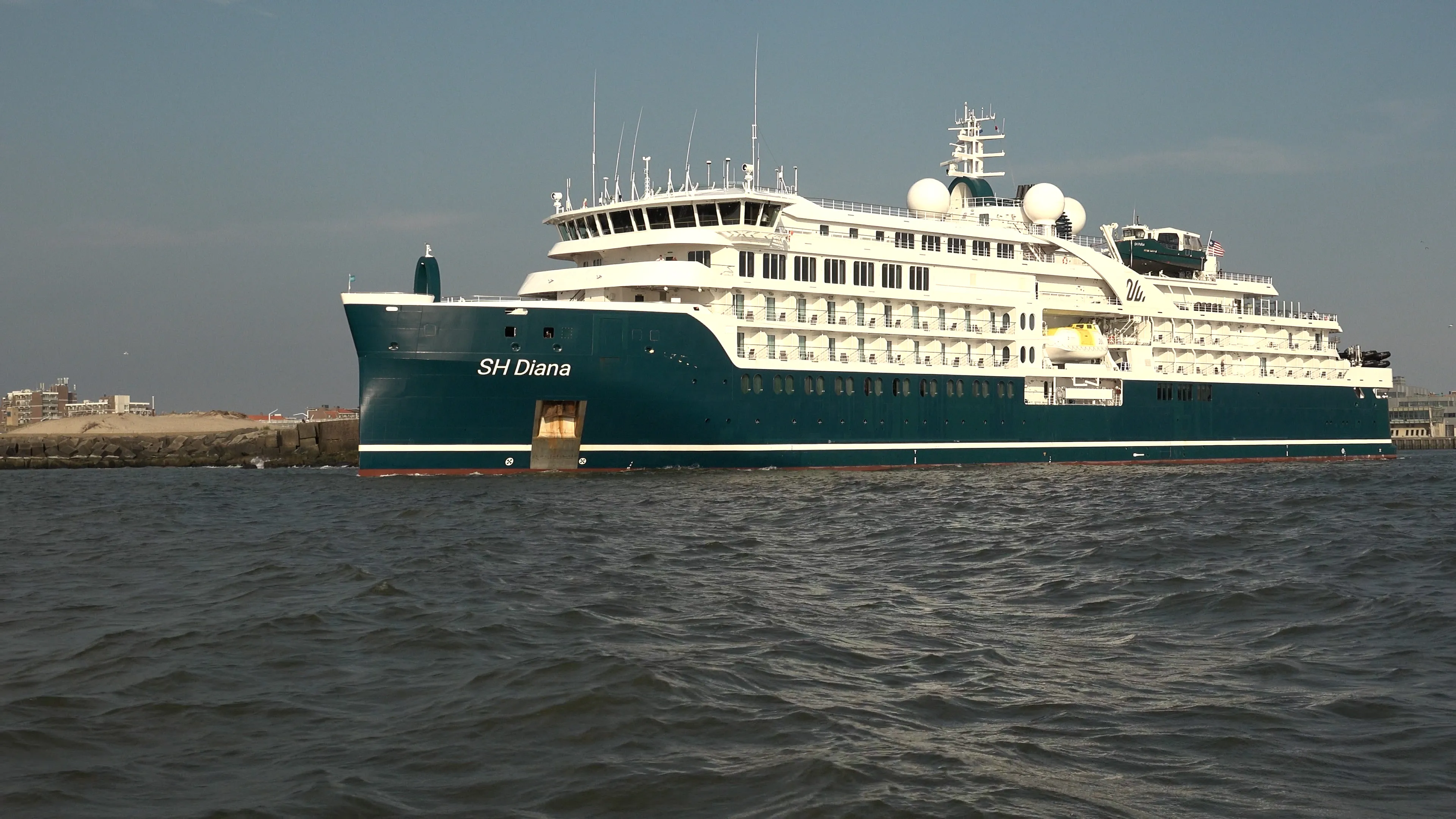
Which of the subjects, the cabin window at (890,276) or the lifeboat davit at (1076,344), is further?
the lifeboat davit at (1076,344)

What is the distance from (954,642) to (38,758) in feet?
22.1

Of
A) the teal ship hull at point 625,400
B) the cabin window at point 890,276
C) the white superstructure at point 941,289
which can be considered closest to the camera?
the teal ship hull at point 625,400

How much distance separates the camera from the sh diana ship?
95.8ft

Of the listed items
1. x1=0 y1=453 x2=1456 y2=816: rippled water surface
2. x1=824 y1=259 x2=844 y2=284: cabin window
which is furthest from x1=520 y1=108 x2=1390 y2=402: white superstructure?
x1=0 y1=453 x2=1456 y2=816: rippled water surface

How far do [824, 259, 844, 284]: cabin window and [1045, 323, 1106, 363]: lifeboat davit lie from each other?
9055 millimetres

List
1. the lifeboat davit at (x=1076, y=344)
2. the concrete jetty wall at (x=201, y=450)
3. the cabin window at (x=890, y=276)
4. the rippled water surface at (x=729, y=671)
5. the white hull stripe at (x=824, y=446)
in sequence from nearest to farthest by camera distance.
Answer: the rippled water surface at (x=729, y=671) < the white hull stripe at (x=824, y=446) < the cabin window at (x=890, y=276) < the lifeboat davit at (x=1076, y=344) < the concrete jetty wall at (x=201, y=450)

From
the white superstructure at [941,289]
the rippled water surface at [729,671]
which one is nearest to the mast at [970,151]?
the white superstructure at [941,289]

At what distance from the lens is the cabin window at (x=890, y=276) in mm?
37094

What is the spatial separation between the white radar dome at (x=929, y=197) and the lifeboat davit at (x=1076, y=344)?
588 centimetres

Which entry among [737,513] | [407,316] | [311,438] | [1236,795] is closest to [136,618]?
[1236,795]

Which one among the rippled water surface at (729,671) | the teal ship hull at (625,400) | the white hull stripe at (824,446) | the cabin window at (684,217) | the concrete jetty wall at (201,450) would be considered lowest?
the rippled water surface at (729,671)

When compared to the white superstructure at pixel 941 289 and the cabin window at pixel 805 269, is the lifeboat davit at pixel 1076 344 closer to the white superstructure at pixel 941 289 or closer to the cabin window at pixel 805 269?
the white superstructure at pixel 941 289

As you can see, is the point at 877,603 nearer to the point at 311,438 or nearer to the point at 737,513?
the point at 737,513

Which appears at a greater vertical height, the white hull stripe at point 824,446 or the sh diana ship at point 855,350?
the sh diana ship at point 855,350
